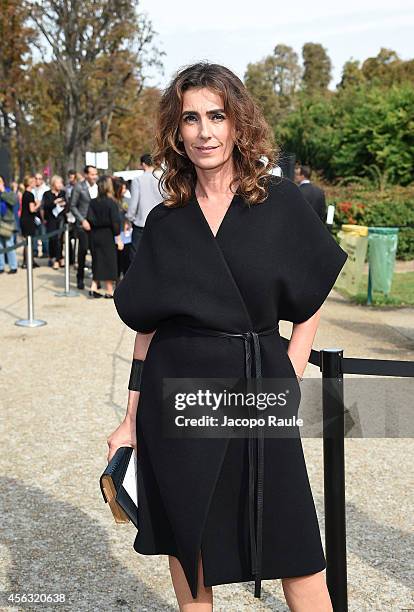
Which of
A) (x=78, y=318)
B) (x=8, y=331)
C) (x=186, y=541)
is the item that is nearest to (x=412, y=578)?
(x=186, y=541)

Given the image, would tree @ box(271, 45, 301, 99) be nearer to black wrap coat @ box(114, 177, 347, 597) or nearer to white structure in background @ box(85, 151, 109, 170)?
white structure in background @ box(85, 151, 109, 170)

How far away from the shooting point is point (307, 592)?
7.61 ft

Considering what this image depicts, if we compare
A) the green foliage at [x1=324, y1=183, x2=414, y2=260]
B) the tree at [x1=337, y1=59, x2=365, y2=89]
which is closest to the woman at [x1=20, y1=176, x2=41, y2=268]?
the green foliage at [x1=324, y1=183, x2=414, y2=260]

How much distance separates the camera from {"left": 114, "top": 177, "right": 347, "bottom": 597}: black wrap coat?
229 centimetres

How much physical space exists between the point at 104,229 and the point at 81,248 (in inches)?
59.3

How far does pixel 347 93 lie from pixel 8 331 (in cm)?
3052

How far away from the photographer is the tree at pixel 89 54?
105 feet

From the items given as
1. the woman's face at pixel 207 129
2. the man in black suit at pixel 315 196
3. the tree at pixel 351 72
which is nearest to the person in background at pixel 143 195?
the man in black suit at pixel 315 196

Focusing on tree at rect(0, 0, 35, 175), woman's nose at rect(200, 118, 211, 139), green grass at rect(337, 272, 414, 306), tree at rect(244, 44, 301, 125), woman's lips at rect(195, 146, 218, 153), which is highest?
tree at rect(244, 44, 301, 125)

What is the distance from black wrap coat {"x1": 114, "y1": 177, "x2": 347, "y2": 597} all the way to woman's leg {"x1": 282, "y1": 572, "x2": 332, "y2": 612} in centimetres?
5

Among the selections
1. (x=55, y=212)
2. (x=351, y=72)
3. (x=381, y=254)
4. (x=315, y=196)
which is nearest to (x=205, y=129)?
(x=315, y=196)

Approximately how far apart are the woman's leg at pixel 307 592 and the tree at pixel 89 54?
31.6 metres

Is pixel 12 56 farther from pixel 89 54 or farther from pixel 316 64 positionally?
pixel 316 64

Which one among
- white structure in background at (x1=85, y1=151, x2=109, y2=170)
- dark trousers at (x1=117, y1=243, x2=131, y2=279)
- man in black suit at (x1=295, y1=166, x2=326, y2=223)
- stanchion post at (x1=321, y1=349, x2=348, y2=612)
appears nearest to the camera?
stanchion post at (x1=321, y1=349, x2=348, y2=612)
